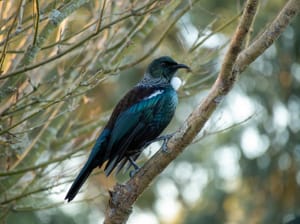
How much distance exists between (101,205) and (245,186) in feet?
7.41

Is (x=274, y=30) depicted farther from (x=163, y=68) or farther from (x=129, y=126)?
(x=163, y=68)

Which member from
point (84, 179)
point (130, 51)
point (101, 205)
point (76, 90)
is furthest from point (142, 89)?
point (101, 205)

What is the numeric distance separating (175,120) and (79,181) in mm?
6183

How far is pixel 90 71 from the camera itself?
5.66 meters

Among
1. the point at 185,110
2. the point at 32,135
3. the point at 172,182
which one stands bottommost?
the point at 172,182

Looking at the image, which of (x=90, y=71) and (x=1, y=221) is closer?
(x=1, y=221)

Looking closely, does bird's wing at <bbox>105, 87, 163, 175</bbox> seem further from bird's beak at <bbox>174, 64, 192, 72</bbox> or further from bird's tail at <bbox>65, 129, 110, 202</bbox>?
bird's beak at <bbox>174, 64, 192, 72</bbox>

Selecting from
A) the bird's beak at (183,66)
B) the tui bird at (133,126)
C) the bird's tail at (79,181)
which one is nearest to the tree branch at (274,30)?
the tui bird at (133,126)

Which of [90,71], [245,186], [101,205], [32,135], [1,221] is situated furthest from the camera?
[101,205]

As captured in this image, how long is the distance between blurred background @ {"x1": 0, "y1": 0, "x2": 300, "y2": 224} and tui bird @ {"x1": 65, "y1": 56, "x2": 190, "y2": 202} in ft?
0.41

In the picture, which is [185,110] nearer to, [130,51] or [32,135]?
[32,135]

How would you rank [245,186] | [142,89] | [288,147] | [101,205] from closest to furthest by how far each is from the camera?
[142,89], [288,147], [245,186], [101,205]

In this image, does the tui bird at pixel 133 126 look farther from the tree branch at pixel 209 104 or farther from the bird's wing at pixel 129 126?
the tree branch at pixel 209 104

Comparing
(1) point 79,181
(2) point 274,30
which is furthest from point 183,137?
(1) point 79,181
